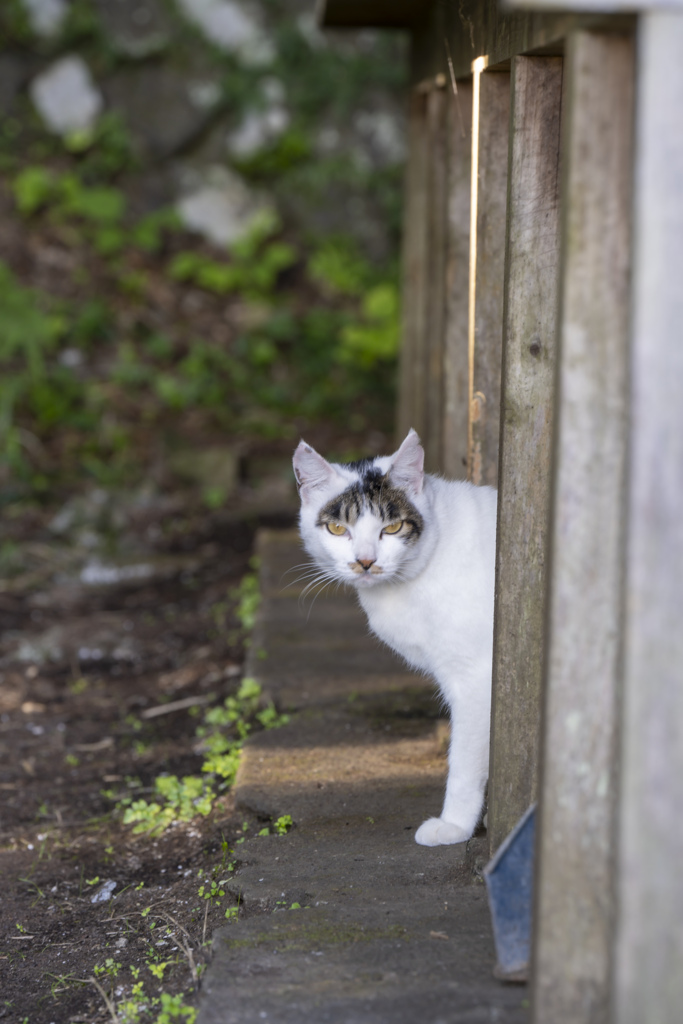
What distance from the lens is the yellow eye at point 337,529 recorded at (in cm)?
296

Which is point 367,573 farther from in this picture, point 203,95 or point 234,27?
point 234,27

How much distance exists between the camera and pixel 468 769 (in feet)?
9.23

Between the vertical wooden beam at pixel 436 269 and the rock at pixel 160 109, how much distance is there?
219 inches

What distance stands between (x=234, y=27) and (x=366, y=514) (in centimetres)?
842

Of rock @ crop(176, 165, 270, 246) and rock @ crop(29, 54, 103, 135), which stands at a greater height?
rock @ crop(29, 54, 103, 135)

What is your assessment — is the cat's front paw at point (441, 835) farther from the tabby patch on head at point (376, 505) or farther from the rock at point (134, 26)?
the rock at point (134, 26)

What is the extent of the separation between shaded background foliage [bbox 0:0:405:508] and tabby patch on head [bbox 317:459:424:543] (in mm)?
5488

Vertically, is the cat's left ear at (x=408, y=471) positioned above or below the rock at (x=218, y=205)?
below

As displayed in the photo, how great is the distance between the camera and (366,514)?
2.91 meters

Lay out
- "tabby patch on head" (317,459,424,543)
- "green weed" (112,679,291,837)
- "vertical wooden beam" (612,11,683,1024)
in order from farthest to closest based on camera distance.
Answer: "green weed" (112,679,291,837) → "tabby patch on head" (317,459,424,543) → "vertical wooden beam" (612,11,683,1024)

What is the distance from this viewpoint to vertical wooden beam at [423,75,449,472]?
4156 mm

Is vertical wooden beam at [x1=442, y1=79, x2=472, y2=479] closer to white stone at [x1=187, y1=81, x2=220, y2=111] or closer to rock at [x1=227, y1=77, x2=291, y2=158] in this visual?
rock at [x1=227, y1=77, x2=291, y2=158]

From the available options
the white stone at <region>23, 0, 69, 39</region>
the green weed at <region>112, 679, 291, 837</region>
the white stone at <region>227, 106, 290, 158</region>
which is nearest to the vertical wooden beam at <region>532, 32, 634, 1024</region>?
the green weed at <region>112, 679, 291, 837</region>

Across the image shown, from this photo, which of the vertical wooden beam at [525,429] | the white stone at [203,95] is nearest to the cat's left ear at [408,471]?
the vertical wooden beam at [525,429]
